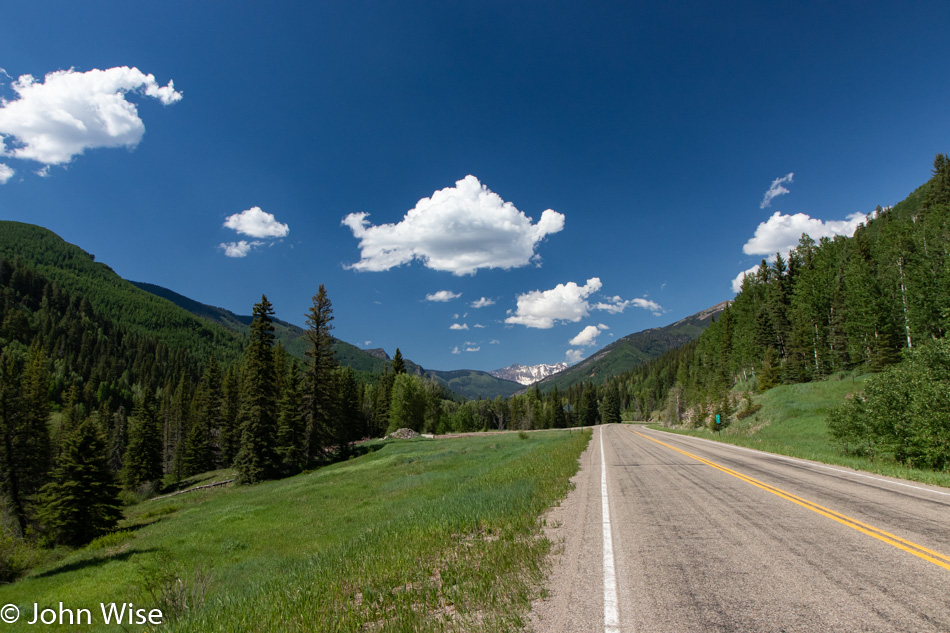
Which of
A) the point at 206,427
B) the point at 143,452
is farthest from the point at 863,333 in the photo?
the point at 143,452

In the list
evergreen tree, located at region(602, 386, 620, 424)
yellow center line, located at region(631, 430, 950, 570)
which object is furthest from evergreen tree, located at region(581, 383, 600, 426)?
yellow center line, located at region(631, 430, 950, 570)

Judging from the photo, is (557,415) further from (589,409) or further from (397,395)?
(397,395)

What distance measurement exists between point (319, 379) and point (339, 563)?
4137 cm

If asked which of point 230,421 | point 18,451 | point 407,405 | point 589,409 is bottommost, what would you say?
point 589,409

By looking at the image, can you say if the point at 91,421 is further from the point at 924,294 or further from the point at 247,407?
the point at 924,294

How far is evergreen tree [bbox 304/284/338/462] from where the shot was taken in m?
45.7

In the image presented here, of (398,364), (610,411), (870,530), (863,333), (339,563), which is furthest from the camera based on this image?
(610,411)

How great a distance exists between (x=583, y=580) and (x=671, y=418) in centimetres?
10928

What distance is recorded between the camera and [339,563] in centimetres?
830

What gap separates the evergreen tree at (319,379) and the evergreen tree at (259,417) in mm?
3710

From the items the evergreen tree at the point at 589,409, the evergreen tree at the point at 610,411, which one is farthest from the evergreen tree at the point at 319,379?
the evergreen tree at the point at 610,411

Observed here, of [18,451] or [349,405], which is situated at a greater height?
[349,405]

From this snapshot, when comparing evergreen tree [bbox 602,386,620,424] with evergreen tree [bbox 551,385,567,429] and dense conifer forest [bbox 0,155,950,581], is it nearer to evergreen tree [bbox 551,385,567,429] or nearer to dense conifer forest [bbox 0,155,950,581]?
evergreen tree [bbox 551,385,567,429]

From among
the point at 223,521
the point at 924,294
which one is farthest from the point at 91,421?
the point at 924,294
